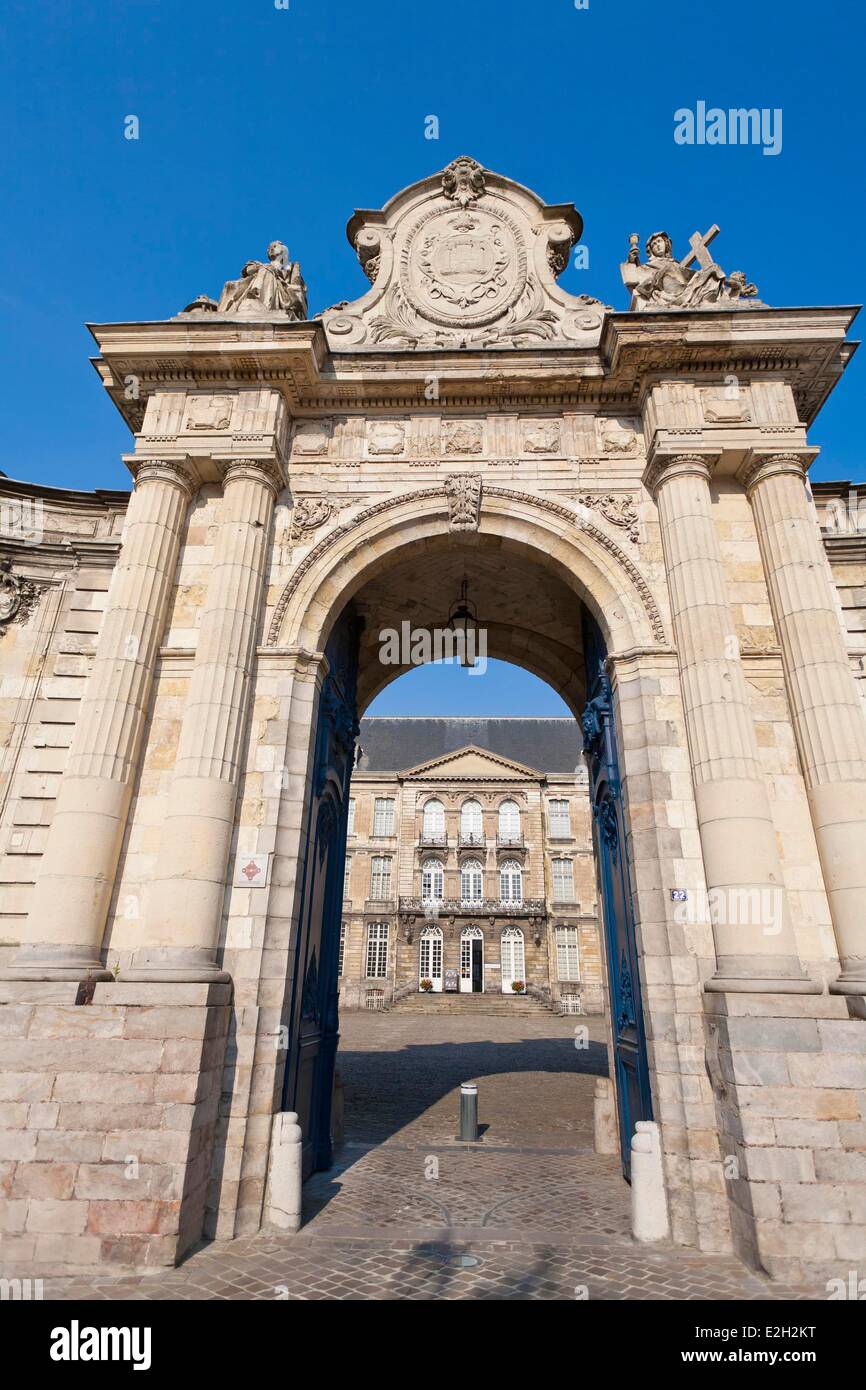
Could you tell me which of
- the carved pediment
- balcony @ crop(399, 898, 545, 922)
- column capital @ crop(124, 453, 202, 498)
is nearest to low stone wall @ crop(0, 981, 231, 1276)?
column capital @ crop(124, 453, 202, 498)

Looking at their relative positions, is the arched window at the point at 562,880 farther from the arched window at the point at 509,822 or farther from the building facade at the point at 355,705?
the building facade at the point at 355,705

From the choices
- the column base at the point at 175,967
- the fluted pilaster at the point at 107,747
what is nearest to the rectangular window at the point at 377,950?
the fluted pilaster at the point at 107,747

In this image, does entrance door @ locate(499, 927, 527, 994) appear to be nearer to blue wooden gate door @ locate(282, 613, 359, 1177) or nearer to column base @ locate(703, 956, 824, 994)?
blue wooden gate door @ locate(282, 613, 359, 1177)

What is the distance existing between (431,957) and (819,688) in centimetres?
3142

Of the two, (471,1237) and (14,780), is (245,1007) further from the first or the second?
(14,780)

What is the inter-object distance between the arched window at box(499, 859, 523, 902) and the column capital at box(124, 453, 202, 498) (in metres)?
31.0

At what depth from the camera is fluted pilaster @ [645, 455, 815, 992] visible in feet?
18.1

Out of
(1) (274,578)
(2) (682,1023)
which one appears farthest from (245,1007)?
(1) (274,578)

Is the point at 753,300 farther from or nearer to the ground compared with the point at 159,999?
farther from the ground

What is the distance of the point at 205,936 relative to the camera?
18.8 ft

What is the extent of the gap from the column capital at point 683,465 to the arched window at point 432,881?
3082 centimetres

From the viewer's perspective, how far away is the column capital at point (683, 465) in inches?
282

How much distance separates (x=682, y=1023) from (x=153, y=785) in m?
4.88

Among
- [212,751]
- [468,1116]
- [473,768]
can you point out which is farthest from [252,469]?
[473,768]
